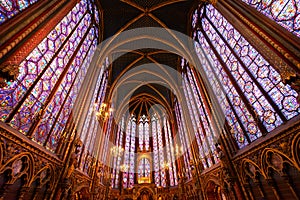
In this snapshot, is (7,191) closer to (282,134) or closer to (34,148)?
(34,148)

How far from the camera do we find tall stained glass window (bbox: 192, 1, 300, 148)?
566 centimetres

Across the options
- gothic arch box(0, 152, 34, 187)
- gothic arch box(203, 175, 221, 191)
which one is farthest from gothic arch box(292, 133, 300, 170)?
gothic arch box(0, 152, 34, 187)

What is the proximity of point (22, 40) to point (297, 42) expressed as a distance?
8.61 m

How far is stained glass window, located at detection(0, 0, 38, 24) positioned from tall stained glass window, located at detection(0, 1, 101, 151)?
1.45 m

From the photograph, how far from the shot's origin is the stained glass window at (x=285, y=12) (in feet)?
16.2

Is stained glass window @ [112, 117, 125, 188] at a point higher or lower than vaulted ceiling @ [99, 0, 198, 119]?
lower

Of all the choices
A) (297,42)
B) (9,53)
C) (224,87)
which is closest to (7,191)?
(9,53)

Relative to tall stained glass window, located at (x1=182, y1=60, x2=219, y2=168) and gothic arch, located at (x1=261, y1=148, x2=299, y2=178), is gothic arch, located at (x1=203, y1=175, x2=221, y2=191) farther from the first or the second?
gothic arch, located at (x1=261, y1=148, x2=299, y2=178)

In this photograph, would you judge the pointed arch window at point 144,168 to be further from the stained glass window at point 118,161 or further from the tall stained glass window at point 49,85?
the tall stained glass window at point 49,85

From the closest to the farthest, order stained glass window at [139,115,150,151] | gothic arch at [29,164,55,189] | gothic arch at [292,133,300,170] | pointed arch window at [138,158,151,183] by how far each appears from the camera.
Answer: gothic arch at [292,133,300,170] → gothic arch at [29,164,55,189] → pointed arch window at [138,158,151,183] → stained glass window at [139,115,150,151]

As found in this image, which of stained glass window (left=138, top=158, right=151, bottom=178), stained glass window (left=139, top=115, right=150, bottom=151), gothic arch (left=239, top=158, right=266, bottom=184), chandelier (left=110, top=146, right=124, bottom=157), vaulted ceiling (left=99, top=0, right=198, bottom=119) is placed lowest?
gothic arch (left=239, top=158, right=266, bottom=184)

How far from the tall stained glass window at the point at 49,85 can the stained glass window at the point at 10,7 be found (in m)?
1.45

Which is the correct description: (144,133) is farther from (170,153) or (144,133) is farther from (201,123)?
(201,123)

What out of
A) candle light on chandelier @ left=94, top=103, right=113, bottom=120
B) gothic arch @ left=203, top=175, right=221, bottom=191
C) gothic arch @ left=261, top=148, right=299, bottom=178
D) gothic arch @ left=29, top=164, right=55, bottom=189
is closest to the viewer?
gothic arch @ left=261, top=148, right=299, bottom=178
